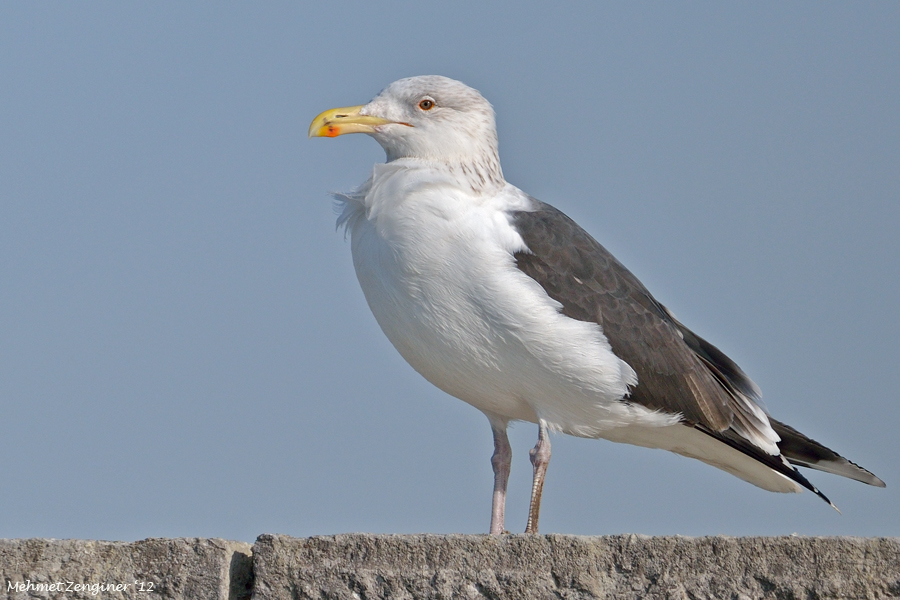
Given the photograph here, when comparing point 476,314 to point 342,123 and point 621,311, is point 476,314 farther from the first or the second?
point 342,123

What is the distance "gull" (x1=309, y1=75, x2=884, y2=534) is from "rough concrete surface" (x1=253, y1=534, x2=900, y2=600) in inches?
62.4

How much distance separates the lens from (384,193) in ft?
18.9

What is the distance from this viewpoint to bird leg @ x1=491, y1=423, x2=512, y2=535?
581 centimetres

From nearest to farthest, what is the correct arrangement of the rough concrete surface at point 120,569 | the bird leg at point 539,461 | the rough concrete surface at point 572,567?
the rough concrete surface at point 572,567 → the rough concrete surface at point 120,569 → the bird leg at point 539,461

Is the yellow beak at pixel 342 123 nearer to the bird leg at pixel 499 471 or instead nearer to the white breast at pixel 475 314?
the white breast at pixel 475 314

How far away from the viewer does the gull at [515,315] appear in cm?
538

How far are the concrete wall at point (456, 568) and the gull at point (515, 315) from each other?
1592 mm

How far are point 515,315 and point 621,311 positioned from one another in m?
0.86

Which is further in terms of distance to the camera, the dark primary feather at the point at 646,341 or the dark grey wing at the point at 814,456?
the dark grey wing at the point at 814,456

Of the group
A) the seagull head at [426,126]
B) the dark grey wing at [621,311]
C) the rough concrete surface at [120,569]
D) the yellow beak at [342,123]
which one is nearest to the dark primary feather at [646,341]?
Result: the dark grey wing at [621,311]

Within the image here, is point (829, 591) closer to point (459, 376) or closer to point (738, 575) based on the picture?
point (738, 575)

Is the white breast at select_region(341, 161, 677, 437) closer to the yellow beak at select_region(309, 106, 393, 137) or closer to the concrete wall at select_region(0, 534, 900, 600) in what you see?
the yellow beak at select_region(309, 106, 393, 137)

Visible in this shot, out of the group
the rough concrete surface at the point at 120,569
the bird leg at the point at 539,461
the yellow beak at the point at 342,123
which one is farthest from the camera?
the yellow beak at the point at 342,123

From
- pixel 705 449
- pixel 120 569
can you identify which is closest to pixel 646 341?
pixel 705 449
